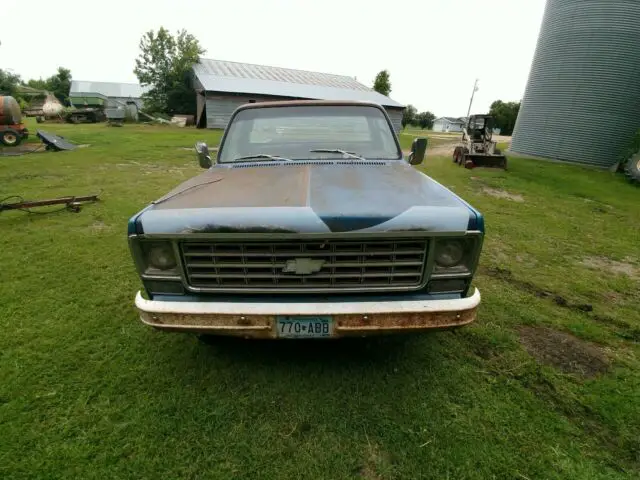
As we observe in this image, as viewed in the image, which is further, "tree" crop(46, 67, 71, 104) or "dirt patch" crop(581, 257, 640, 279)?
"tree" crop(46, 67, 71, 104)

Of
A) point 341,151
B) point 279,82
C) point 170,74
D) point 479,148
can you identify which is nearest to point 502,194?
point 479,148

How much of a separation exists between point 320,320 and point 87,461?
1384 mm

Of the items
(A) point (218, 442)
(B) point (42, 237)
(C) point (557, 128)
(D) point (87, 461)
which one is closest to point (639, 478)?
(A) point (218, 442)

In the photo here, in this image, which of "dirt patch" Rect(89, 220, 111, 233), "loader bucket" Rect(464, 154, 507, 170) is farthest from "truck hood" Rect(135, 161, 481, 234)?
"loader bucket" Rect(464, 154, 507, 170)

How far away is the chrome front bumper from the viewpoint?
200 cm

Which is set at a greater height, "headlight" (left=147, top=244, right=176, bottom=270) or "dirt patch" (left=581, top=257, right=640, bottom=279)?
"headlight" (left=147, top=244, right=176, bottom=270)

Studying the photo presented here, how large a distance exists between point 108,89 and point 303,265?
212 ft

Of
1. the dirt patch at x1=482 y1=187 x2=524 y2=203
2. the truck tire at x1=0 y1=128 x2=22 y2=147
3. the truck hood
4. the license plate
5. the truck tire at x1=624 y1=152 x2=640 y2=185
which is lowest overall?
the truck tire at x1=0 y1=128 x2=22 y2=147

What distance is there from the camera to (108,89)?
53.8 meters

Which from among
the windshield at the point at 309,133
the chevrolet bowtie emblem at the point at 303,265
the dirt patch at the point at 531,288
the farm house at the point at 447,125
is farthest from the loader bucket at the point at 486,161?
the farm house at the point at 447,125

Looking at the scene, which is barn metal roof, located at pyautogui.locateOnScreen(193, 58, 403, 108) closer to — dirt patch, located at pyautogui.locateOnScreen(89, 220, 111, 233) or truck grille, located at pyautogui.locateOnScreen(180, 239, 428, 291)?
dirt patch, located at pyautogui.locateOnScreen(89, 220, 111, 233)

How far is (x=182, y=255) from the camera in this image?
6.77 feet

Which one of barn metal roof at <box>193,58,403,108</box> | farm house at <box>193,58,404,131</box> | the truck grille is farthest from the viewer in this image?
barn metal roof at <box>193,58,403,108</box>

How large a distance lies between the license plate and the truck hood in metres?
0.50
